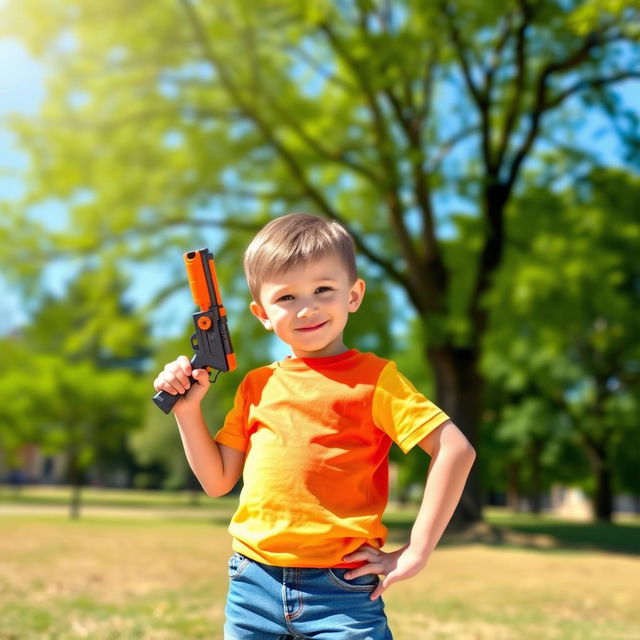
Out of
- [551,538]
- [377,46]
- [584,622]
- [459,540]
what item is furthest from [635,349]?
[584,622]

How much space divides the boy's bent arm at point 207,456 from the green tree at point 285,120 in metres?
12.7

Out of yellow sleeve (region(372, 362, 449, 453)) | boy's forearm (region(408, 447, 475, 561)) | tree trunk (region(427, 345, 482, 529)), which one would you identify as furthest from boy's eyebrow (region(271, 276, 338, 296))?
tree trunk (region(427, 345, 482, 529))

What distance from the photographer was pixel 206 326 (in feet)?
7.55

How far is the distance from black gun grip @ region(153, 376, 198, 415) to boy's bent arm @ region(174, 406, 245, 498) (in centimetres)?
4

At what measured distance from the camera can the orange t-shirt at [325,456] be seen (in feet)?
6.97

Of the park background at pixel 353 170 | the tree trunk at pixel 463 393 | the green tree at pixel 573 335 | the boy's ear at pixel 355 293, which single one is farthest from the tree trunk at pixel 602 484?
the boy's ear at pixel 355 293

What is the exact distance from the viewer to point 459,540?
14586 millimetres

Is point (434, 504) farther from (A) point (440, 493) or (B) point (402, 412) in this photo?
(B) point (402, 412)

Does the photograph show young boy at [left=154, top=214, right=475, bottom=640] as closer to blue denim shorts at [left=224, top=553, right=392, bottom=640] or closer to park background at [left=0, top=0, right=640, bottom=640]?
blue denim shorts at [left=224, top=553, right=392, bottom=640]

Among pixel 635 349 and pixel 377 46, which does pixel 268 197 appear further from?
pixel 635 349

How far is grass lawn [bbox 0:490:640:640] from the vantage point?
5250mm

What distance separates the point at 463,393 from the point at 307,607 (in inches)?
561

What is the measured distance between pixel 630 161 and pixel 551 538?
728 cm

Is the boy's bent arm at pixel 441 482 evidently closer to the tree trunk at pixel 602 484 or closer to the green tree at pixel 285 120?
the green tree at pixel 285 120
